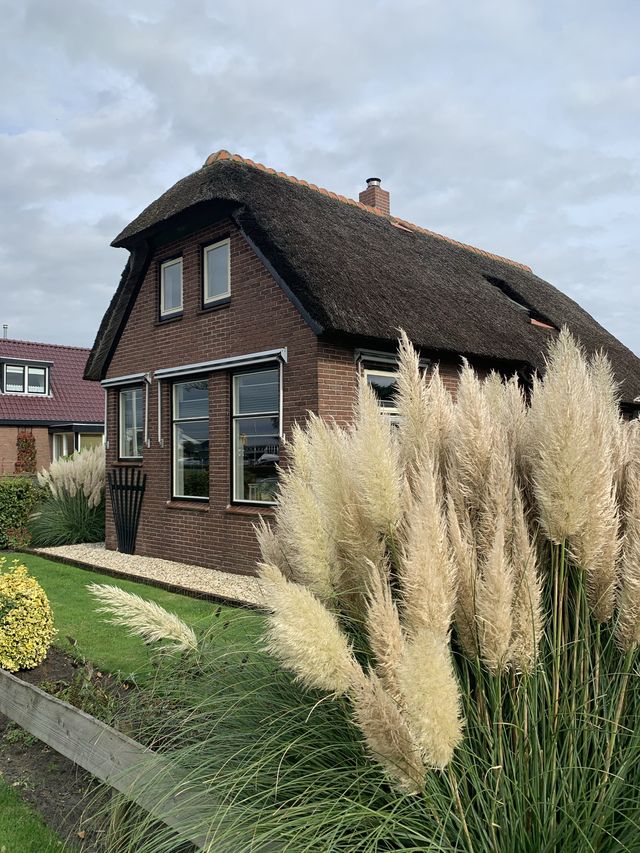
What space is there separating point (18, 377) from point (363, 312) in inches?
895

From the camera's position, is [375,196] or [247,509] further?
[375,196]

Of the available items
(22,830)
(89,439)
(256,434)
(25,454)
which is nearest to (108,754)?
(22,830)

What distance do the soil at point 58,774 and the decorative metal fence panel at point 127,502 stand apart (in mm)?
6794

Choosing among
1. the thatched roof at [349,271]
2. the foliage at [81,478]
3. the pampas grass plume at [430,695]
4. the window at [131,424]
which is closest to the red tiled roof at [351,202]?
the thatched roof at [349,271]

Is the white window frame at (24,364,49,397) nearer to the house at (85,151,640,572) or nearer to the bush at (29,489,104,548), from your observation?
the bush at (29,489,104,548)

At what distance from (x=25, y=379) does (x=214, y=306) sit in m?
20.2

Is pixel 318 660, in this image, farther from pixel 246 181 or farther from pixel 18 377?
pixel 18 377

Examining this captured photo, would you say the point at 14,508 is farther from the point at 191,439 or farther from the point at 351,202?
the point at 351,202

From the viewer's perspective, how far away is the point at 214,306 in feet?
31.2

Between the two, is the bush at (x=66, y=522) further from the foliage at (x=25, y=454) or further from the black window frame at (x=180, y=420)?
the foliage at (x=25, y=454)

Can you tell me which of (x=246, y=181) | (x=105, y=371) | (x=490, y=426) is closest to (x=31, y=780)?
(x=490, y=426)

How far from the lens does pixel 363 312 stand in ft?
26.0

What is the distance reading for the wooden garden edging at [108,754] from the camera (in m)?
1.77

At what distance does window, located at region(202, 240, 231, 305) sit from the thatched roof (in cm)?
46
